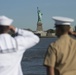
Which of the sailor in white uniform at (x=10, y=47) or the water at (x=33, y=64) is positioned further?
the water at (x=33, y=64)

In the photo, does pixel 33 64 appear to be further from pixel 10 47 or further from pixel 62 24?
pixel 10 47

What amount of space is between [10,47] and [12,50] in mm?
55

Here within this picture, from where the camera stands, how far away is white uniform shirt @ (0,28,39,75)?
23.6ft

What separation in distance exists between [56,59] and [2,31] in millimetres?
870

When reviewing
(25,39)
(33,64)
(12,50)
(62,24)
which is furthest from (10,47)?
(33,64)

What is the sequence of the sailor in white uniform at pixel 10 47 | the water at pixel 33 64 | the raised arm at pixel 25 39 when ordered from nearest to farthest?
the sailor in white uniform at pixel 10 47 < the raised arm at pixel 25 39 < the water at pixel 33 64

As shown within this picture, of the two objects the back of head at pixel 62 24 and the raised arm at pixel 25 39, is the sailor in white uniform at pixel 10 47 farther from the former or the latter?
the back of head at pixel 62 24

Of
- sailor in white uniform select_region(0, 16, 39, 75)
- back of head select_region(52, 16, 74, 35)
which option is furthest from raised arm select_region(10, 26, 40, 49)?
back of head select_region(52, 16, 74, 35)

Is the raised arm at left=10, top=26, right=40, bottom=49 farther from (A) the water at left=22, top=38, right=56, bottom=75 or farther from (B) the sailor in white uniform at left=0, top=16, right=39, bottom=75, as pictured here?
(A) the water at left=22, top=38, right=56, bottom=75

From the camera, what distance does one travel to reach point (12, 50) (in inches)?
286

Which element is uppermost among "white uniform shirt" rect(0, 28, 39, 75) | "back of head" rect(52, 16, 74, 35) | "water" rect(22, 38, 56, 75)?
"back of head" rect(52, 16, 74, 35)

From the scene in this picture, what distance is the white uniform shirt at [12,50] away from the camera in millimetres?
7199

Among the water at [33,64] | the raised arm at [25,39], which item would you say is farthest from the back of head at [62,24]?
the water at [33,64]

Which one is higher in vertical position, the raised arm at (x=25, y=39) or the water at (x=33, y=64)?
the raised arm at (x=25, y=39)
